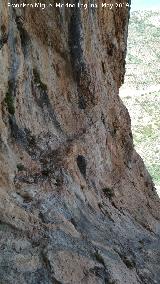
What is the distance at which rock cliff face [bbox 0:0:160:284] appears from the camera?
10.9 metres

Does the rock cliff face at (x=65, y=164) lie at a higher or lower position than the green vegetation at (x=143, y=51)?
higher

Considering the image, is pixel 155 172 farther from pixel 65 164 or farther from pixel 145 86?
pixel 65 164

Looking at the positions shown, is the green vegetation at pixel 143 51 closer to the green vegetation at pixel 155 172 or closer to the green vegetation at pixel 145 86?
the green vegetation at pixel 145 86

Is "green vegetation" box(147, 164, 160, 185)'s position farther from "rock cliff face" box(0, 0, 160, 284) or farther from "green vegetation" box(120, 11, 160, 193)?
"rock cliff face" box(0, 0, 160, 284)

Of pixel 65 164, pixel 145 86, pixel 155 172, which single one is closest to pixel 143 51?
pixel 145 86

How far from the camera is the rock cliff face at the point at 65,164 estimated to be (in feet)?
35.8

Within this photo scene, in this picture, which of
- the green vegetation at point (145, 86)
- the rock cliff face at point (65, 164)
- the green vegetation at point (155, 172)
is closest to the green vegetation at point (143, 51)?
the green vegetation at point (145, 86)

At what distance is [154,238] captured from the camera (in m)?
17.6

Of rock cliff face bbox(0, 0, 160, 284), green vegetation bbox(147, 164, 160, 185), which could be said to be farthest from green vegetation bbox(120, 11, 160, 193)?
rock cliff face bbox(0, 0, 160, 284)

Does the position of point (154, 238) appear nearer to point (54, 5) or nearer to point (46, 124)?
point (46, 124)

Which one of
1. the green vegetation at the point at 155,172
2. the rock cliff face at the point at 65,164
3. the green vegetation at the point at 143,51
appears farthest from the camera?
the green vegetation at the point at 143,51

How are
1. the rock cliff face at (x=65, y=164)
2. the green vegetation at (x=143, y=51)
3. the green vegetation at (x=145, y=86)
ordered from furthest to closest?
the green vegetation at (x=143, y=51) < the green vegetation at (x=145, y=86) < the rock cliff face at (x=65, y=164)

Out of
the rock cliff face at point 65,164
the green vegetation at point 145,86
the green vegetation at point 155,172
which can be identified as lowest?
the green vegetation at point 155,172

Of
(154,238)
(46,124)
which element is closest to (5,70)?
(46,124)
